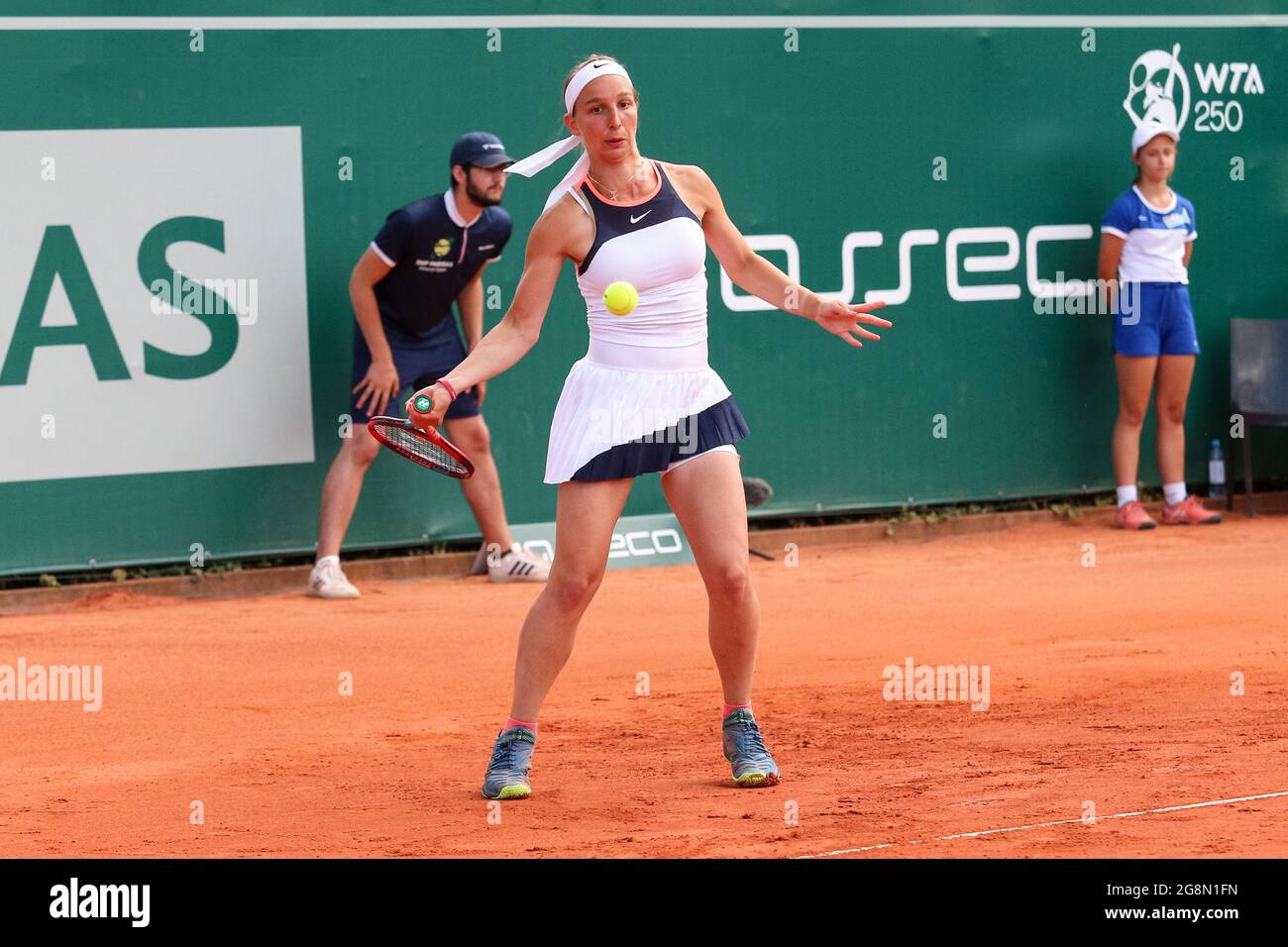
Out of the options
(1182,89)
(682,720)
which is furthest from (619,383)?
(1182,89)

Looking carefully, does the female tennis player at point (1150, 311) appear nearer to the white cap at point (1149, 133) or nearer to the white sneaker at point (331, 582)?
the white cap at point (1149, 133)

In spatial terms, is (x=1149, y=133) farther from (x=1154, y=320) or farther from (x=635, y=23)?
(x=635, y=23)

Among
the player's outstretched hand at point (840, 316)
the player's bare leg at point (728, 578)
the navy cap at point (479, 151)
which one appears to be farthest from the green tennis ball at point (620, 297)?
the navy cap at point (479, 151)

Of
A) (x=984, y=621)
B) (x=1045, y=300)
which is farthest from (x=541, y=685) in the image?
(x=1045, y=300)

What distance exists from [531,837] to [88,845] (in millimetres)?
1132

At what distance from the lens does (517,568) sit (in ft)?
30.1

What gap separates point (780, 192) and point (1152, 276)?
2244 mm

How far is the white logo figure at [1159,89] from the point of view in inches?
424

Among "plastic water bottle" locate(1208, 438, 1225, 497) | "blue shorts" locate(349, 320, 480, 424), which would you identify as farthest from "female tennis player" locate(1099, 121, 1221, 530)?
"blue shorts" locate(349, 320, 480, 424)

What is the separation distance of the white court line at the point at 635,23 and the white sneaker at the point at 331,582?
2.66m

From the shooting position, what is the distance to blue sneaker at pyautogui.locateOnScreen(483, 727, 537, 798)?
5035mm

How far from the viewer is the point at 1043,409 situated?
423 inches

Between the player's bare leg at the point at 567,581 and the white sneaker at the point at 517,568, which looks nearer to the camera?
the player's bare leg at the point at 567,581
